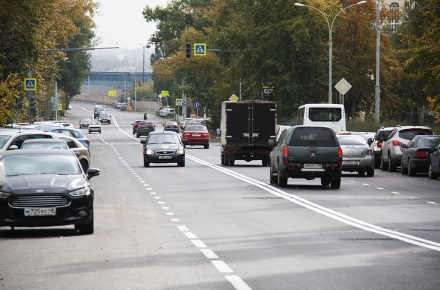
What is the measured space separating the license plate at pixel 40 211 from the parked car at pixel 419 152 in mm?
22140

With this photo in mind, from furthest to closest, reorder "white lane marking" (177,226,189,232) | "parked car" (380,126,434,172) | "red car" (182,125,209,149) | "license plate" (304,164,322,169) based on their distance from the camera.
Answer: "red car" (182,125,209,149) < "parked car" (380,126,434,172) < "license plate" (304,164,322,169) < "white lane marking" (177,226,189,232)

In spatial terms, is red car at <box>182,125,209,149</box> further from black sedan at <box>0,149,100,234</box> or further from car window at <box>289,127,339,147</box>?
black sedan at <box>0,149,100,234</box>

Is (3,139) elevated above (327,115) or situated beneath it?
situated beneath

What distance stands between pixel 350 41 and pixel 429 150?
43.1 metres

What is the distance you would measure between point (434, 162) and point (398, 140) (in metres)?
6.08

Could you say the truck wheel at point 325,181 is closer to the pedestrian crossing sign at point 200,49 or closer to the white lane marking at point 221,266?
the white lane marking at point 221,266

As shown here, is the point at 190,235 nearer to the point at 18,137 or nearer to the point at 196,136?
the point at 18,137

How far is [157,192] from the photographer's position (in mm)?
27438

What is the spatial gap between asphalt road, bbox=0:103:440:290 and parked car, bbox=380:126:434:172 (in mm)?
12121

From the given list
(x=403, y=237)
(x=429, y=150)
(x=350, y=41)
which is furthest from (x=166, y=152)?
(x=350, y=41)

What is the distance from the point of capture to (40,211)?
634 inches

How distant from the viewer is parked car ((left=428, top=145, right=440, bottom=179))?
33.7 meters

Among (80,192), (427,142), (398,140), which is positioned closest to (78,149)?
(427,142)

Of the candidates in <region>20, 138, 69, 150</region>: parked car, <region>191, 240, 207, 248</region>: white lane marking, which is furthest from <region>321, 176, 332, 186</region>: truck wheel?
<region>191, 240, 207, 248</region>: white lane marking
